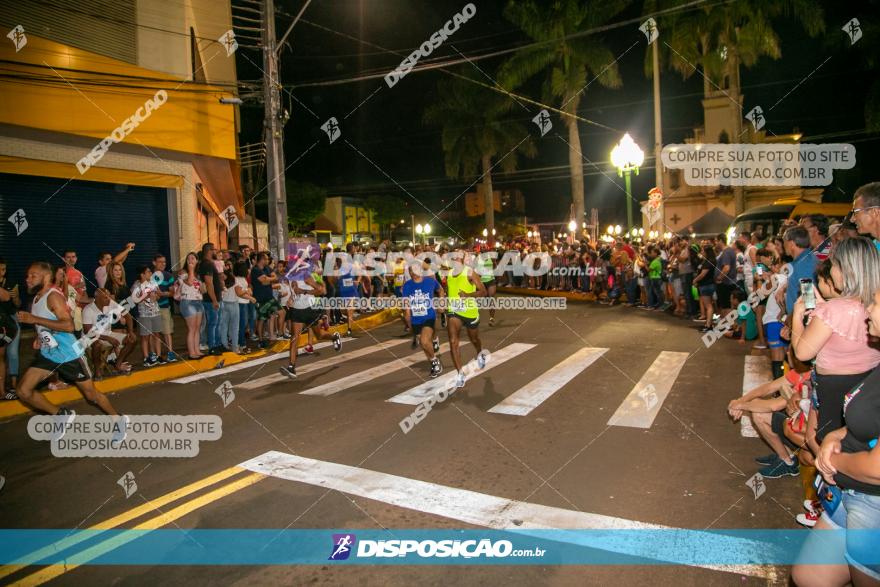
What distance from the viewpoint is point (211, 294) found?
1049cm

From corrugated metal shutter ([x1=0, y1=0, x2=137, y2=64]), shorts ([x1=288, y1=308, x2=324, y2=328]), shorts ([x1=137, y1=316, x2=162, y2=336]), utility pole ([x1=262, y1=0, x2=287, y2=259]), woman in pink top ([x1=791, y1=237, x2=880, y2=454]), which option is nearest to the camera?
woman in pink top ([x1=791, y1=237, x2=880, y2=454])

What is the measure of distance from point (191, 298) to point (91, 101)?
6.89 metres

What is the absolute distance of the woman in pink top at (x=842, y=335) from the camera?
2.76m

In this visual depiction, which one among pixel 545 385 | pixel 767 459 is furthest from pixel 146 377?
pixel 767 459

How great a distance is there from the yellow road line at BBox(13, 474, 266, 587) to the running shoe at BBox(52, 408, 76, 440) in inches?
112

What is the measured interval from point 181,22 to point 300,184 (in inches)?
1147

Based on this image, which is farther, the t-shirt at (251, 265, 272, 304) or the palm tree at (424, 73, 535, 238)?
the palm tree at (424, 73, 535, 238)

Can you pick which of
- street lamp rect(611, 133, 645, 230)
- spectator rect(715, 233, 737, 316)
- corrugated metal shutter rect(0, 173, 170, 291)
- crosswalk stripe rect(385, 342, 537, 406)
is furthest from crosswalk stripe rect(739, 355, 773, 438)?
corrugated metal shutter rect(0, 173, 170, 291)

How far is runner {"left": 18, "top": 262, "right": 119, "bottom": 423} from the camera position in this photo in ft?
19.3

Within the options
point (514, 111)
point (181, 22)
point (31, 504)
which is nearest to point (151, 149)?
point (181, 22)

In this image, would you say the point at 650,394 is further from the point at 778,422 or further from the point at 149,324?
the point at 149,324

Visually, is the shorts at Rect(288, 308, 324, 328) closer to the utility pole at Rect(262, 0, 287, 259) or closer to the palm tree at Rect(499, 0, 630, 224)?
the utility pole at Rect(262, 0, 287, 259)

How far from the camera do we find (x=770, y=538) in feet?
12.4

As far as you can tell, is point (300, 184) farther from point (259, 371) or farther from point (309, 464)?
point (309, 464)
